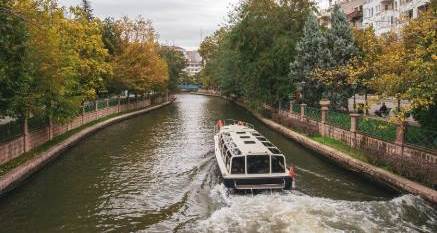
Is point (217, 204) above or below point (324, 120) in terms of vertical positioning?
below

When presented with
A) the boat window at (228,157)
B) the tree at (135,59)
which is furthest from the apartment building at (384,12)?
the boat window at (228,157)

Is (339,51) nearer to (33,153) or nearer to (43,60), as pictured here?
(43,60)

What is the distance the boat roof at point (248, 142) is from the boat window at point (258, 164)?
192 millimetres

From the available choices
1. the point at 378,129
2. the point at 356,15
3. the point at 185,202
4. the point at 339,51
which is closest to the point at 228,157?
the point at 185,202

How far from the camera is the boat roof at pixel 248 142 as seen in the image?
21.5 metres

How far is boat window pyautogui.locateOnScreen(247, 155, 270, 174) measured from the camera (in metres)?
21.1

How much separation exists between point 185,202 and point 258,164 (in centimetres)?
357

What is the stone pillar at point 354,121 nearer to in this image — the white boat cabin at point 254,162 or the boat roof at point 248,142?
the boat roof at point 248,142

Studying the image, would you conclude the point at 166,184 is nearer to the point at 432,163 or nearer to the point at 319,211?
the point at 319,211

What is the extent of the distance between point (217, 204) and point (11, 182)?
30.5 feet

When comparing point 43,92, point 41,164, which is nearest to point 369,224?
point 41,164

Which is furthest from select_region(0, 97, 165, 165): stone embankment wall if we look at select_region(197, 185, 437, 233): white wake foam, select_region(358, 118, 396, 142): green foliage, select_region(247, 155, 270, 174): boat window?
select_region(358, 118, 396, 142): green foliage

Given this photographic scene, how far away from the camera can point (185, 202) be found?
67.1 feet

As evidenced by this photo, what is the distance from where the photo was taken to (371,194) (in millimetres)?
21484
